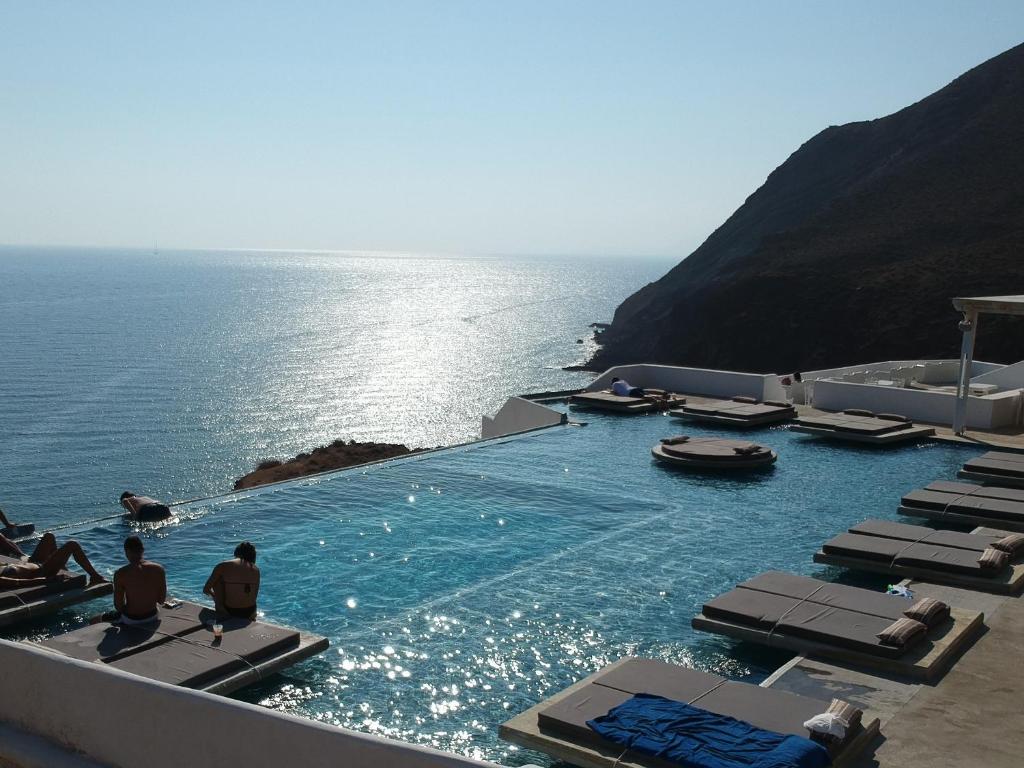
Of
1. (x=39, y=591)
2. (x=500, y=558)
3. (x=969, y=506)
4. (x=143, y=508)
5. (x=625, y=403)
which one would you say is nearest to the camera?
A: (x=39, y=591)

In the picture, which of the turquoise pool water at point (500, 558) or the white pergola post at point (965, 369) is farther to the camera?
the white pergola post at point (965, 369)

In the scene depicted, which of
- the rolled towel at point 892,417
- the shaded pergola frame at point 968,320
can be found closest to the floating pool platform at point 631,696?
the shaded pergola frame at point 968,320

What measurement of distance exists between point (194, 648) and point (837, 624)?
17.6 feet

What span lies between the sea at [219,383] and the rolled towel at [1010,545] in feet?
39.3

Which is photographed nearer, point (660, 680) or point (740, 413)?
point (660, 680)

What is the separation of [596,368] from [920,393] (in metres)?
62.4

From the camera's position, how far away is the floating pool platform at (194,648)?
7305mm

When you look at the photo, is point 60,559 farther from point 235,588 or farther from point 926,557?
point 926,557

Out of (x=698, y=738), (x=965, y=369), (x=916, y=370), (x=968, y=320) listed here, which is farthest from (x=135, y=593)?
(x=916, y=370)

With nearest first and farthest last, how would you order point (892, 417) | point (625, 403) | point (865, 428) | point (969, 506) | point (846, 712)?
point (846, 712), point (969, 506), point (865, 428), point (892, 417), point (625, 403)

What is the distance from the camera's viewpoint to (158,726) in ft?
19.8

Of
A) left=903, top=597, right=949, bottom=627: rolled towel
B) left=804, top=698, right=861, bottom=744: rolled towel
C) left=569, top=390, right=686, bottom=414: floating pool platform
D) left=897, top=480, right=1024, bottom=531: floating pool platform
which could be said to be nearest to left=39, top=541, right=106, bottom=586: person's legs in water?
left=804, top=698, right=861, bottom=744: rolled towel

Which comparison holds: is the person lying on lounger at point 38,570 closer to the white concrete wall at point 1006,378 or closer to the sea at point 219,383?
the sea at point 219,383

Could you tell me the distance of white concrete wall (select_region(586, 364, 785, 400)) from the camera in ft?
78.2
